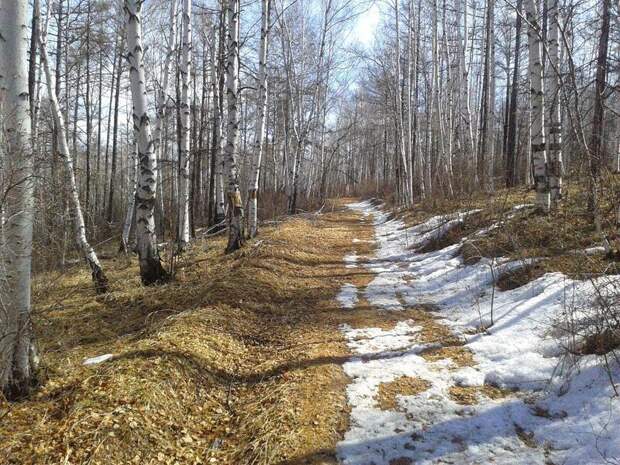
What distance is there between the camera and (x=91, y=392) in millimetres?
3094

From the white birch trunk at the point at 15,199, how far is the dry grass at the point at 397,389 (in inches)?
111

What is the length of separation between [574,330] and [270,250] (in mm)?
5897

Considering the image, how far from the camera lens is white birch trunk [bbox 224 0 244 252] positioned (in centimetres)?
866

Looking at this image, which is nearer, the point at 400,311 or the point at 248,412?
the point at 248,412

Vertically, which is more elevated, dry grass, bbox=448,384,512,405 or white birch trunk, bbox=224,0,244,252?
white birch trunk, bbox=224,0,244,252

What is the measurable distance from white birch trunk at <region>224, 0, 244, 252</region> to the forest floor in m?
2.09

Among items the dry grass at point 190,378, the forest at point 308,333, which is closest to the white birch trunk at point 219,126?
the forest at point 308,333

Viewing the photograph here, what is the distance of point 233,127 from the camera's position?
8.96m

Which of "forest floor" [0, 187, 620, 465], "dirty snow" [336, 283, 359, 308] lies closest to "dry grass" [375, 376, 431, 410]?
"forest floor" [0, 187, 620, 465]

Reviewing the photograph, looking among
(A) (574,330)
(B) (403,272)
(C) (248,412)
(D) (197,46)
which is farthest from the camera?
(D) (197,46)

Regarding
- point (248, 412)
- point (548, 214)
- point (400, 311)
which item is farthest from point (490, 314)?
point (548, 214)

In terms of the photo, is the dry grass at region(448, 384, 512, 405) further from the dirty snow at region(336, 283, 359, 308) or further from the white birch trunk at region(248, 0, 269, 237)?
the white birch trunk at region(248, 0, 269, 237)

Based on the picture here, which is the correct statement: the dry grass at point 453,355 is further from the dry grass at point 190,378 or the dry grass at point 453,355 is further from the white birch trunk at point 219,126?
the white birch trunk at point 219,126

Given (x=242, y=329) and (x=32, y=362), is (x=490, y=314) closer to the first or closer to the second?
(x=242, y=329)
